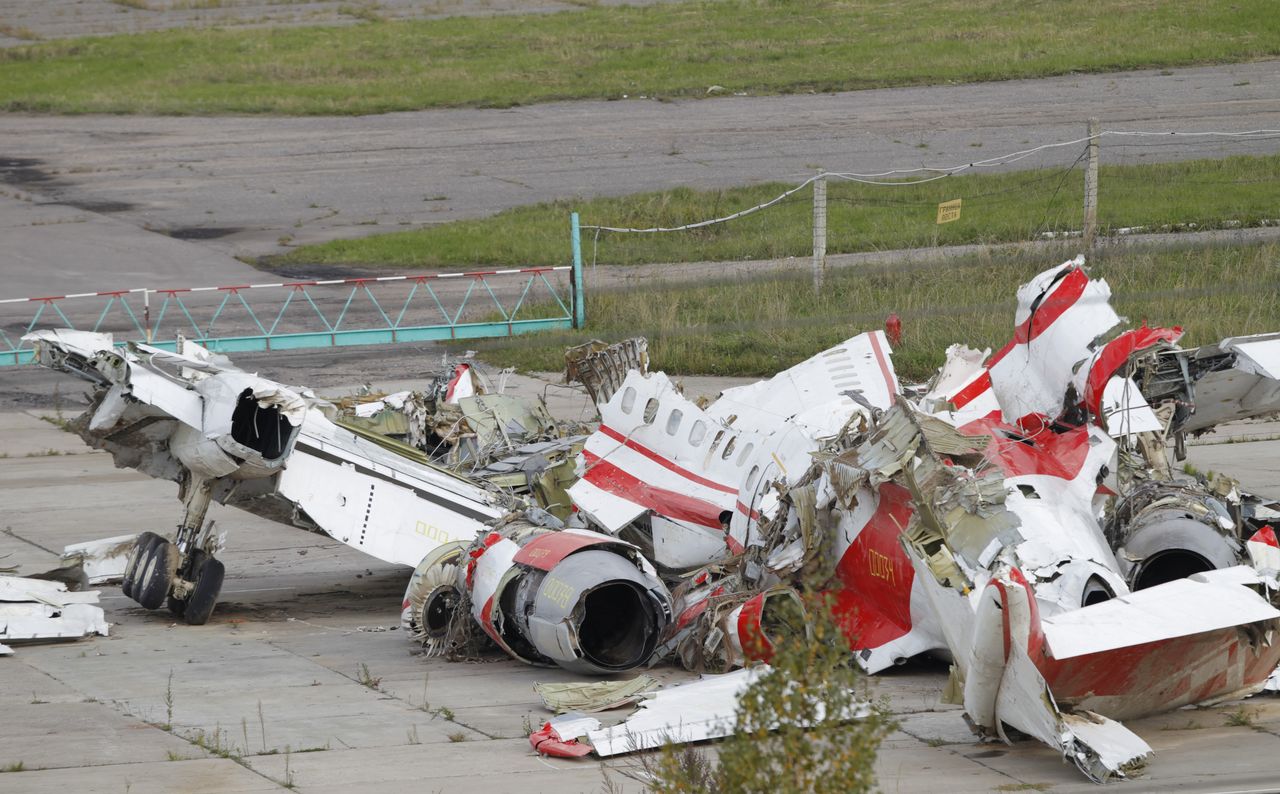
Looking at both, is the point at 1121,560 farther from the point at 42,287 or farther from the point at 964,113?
the point at 964,113

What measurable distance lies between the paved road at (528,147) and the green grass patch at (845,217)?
4.92ft

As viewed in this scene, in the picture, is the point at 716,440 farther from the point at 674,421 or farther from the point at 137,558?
the point at 137,558

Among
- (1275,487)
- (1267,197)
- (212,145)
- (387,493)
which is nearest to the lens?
(387,493)

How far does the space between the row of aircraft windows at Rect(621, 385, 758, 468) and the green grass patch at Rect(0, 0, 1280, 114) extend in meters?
36.1

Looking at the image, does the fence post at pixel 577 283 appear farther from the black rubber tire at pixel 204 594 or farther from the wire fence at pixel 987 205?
the black rubber tire at pixel 204 594

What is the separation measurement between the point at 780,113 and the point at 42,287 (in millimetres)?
22073

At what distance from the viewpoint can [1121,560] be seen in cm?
1216

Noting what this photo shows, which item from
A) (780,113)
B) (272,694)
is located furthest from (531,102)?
(272,694)

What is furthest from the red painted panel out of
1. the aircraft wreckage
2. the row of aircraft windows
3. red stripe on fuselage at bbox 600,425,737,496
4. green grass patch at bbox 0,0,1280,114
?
green grass patch at bbox 0,0,1280,114

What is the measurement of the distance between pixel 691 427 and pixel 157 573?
5.16m

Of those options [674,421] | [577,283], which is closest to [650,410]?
[674,421]

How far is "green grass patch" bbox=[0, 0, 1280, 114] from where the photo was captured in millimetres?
50531

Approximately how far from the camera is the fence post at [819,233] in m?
28.5

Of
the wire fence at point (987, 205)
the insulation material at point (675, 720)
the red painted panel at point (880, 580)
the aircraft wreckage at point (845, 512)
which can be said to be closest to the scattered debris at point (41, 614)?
the aircraft wreckage at point (845, 512)
